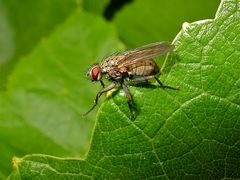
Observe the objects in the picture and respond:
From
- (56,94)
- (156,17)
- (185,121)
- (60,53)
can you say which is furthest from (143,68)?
(156,17)

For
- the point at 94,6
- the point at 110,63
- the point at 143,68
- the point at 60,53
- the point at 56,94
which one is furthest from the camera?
the point at 94,6

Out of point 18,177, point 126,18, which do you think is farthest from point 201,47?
point 126,18

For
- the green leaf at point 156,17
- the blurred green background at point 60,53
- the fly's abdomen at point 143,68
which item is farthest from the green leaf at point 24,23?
the fly's abdomen at point 143,68

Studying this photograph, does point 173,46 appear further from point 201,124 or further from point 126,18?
point 126,18

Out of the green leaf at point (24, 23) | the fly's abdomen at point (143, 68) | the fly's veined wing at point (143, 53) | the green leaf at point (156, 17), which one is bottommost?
the green leaf at point (156, 17)

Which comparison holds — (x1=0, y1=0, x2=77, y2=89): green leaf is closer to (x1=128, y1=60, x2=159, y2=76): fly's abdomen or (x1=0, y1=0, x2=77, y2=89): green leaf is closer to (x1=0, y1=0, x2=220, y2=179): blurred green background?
(x1=0, y1=0, x2=220, y2=179): blurred green background

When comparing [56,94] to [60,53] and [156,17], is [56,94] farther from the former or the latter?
[156,17]

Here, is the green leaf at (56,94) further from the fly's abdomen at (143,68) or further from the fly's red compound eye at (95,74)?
the fly's abdomen at (143,68)

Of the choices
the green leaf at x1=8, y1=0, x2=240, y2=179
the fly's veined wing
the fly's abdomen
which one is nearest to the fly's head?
the fly's veined wing
